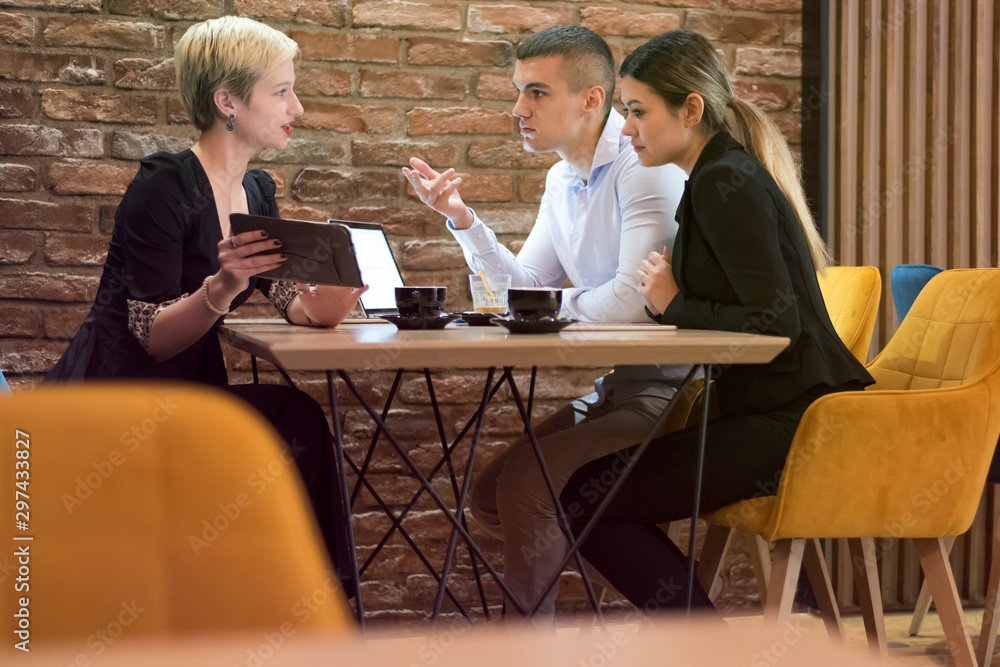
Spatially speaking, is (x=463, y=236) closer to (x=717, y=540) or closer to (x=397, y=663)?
(x=717, y=540)

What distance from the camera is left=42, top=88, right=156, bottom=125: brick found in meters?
2.37

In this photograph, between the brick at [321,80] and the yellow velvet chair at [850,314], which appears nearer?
the yellow velvet chair at [850,314]

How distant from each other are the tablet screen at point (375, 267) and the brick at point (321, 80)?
582mm

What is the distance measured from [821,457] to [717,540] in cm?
52

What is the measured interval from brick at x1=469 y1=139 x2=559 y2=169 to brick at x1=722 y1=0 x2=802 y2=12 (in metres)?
0.77

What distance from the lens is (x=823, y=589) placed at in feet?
5.51

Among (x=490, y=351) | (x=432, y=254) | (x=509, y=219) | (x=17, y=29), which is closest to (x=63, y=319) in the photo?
(x=17, y=29)

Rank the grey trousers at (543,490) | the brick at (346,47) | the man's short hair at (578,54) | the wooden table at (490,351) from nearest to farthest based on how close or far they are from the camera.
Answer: the wooden table at (490,351) → the grey trousers at (543,490) → the man's short hair at (578,54) → the brick at (346,47)

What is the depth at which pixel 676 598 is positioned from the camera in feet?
4.50

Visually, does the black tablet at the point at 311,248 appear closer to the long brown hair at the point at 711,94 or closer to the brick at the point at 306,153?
the long brown hair at the point at 711,94

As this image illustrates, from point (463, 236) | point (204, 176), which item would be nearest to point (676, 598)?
point (463, 236)

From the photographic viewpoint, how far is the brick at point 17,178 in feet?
7.72

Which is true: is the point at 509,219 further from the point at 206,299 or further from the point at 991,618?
the point at 991,618

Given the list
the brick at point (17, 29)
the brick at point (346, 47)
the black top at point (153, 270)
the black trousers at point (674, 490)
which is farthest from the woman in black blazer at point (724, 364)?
the brick at point (17, 29)
